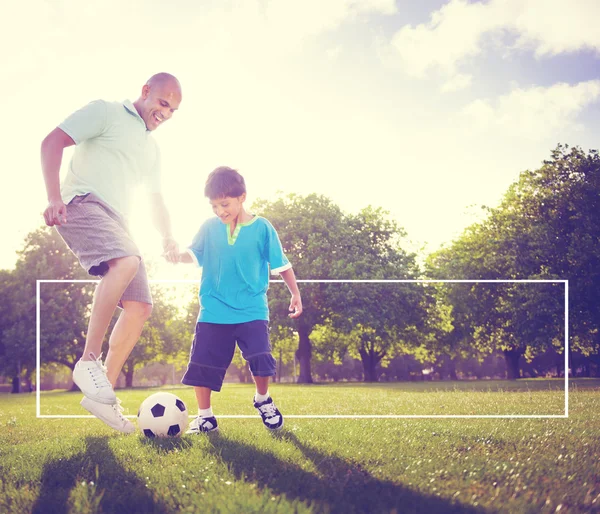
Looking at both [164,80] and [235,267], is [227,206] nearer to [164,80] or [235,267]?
[235,267]

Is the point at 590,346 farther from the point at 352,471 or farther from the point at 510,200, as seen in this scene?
the point at 352,471

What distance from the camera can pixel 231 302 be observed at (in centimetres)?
496

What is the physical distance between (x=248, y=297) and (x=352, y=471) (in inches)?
84.8

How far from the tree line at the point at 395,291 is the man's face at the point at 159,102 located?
41.4ft

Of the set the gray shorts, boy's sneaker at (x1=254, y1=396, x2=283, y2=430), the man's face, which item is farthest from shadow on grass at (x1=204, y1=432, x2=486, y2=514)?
the man's face

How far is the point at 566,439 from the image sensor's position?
434 centimetres

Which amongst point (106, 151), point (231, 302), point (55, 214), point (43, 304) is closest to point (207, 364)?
point (231, 302)

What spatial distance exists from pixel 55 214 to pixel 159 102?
1.43 meters

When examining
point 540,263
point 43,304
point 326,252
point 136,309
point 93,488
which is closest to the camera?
point 93,488

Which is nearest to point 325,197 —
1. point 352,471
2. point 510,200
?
point 510,200

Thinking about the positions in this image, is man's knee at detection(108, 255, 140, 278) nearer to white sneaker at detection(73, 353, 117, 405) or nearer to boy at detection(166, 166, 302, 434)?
white sneaker at detection(73, 353, 117, 405)

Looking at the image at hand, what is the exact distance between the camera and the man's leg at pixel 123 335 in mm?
4605

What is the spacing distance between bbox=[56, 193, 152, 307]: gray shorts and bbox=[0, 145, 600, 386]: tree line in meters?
13.1

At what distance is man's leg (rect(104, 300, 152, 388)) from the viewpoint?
461cm
